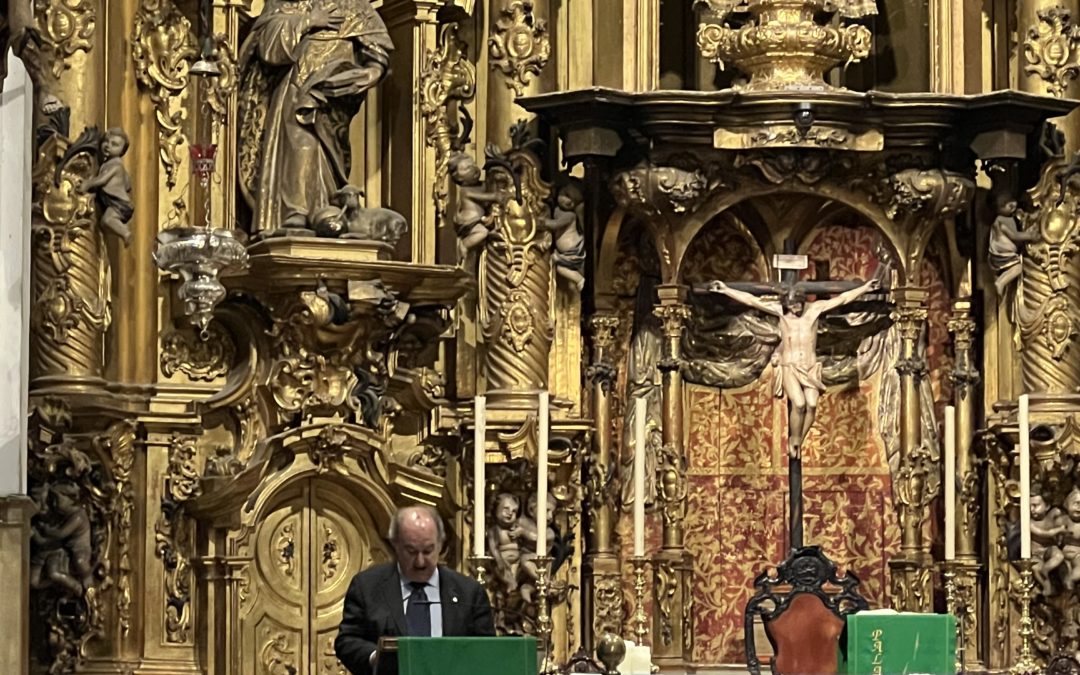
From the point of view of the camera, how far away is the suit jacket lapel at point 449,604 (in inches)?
476

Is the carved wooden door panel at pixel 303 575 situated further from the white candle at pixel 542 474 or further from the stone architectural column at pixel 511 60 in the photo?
the stone architectural column at pixel 511 60

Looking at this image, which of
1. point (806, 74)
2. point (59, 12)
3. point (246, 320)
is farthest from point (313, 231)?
point (806, 74)

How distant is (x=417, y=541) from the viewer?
11.8m

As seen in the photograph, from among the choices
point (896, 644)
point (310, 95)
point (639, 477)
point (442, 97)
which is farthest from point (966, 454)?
point (896, 644)

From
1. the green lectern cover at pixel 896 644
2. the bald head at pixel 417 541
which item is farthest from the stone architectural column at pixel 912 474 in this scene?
the bald head at pixel 417 541

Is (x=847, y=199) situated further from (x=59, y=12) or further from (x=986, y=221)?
(x=59, y=12)

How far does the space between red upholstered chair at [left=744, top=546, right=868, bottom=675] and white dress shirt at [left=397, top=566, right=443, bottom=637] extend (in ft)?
7.83

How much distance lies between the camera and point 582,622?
17.7 meters

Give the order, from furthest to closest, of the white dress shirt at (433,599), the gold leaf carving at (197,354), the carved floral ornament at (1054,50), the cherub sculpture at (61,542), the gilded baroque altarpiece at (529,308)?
the carved floral ornament at (1054,50), the gold leaf carving at (197,354), the gilded baroque altarpiece at (529,308), the cherub sculpture at (61,542), the white dress shirt at (433,599)

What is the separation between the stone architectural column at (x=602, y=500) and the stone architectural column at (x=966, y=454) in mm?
1923

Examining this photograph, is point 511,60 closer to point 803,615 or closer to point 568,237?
point 568,237

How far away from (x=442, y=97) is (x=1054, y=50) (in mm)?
3456

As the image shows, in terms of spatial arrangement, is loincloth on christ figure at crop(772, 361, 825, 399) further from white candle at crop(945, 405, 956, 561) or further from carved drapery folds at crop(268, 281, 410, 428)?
carved drapery folds at crop(268, 281, 410, 428)

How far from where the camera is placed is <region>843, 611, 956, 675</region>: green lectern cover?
13156 mm
